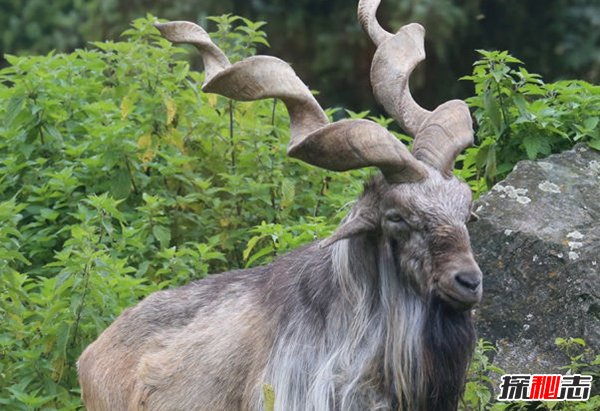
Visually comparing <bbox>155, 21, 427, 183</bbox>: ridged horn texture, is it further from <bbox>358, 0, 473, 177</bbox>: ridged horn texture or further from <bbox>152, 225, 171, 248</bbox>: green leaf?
<bbox>152, 225, 171, 248</bbox>: green leaf

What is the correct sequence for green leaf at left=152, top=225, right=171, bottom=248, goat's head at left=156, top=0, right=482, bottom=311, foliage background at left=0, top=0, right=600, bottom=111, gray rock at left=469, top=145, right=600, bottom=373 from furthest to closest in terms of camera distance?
foliage background at left=0, top=0, right=600, bottom=111 → green leaf at left=152, top=225, right=171, bottom=248 → gray rock at left=469, top=145, right=600, bottom=373 → goat's head at left=156, top=0, right=482, bottom=311

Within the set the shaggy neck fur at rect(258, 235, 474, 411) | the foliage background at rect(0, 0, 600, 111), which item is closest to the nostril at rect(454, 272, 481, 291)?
the shaggy neck fur at rect(258, 235, 474, 411)

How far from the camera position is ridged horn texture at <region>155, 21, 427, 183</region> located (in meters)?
7.85

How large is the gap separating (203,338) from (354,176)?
2.99 meters

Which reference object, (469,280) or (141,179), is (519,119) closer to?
(141,179)

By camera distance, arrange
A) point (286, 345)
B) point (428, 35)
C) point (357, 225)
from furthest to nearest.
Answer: point (428, 35)
point (286, 345)
point (357, 225)

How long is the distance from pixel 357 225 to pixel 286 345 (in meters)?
0.66

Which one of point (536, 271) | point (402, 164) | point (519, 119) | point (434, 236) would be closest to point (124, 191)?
point (519, 119)

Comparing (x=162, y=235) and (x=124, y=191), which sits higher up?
(x=124, y=191)

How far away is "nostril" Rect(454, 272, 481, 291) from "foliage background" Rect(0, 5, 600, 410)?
5.45 feet

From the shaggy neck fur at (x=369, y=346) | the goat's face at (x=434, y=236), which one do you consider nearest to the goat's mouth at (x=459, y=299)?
the goat's face at (x=434, y=236)

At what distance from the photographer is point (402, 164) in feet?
25.8

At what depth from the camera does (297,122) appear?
8258 millimetres

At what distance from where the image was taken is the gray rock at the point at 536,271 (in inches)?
368
